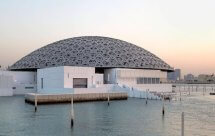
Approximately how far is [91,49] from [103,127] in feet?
199

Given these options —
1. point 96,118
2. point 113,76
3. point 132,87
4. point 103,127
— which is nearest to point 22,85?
point 113,76

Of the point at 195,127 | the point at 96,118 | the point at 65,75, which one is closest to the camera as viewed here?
the point at 195,127

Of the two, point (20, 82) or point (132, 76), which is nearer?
point (132, 76)

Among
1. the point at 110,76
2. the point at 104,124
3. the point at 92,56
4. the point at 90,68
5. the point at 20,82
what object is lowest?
the point at 104,124

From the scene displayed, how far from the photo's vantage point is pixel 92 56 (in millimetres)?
90312

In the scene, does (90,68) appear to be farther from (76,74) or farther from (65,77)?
(65,77)

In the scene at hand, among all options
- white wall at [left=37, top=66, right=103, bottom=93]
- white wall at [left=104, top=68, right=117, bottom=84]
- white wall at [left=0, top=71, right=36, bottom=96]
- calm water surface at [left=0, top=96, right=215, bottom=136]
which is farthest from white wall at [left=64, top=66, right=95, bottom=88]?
calm water surface at [left=0, top=96, right=215, bottom=136]

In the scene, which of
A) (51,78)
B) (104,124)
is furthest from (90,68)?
(104,124)

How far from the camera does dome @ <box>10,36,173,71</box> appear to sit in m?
88.2

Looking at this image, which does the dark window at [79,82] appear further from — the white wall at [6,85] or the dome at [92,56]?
the white wall at [6,85]

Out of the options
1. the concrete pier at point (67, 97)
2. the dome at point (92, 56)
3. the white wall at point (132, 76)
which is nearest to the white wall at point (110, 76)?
the white wall at point (132, 76)

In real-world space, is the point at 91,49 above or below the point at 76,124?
above

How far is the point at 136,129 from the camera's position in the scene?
33.1 metres

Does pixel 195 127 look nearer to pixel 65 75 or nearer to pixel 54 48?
pixel 65 75
